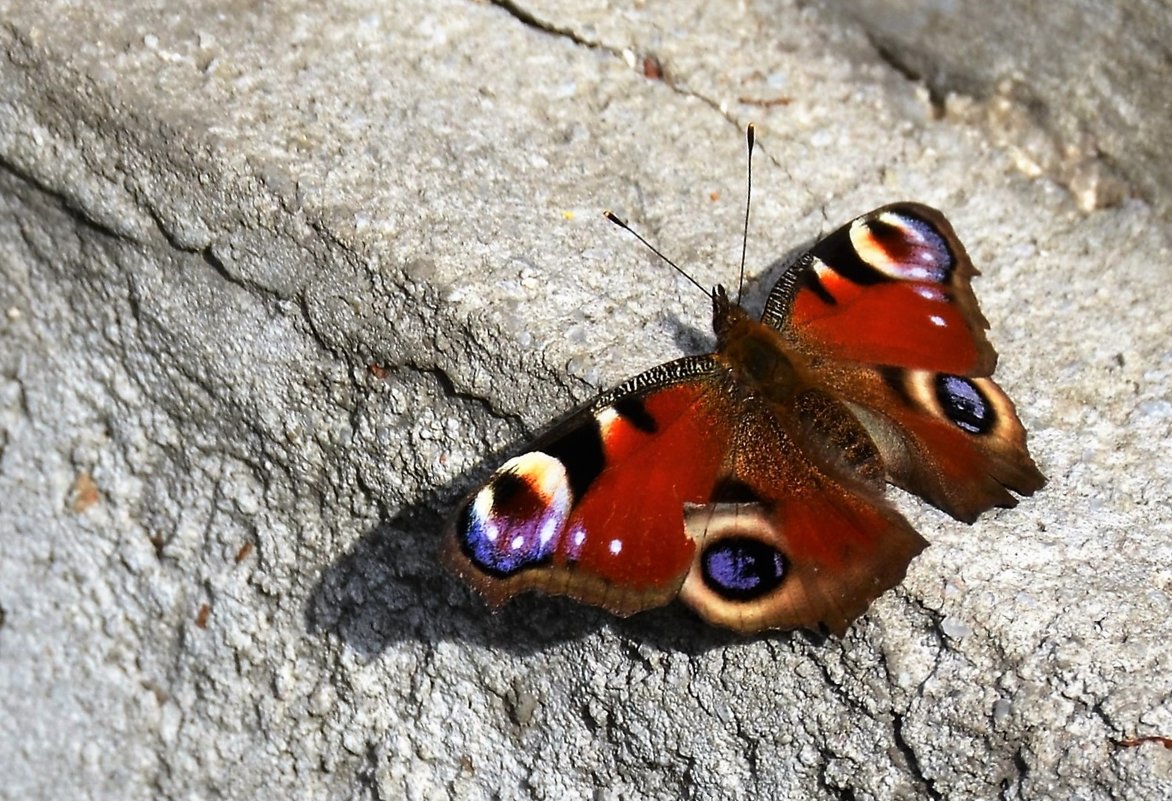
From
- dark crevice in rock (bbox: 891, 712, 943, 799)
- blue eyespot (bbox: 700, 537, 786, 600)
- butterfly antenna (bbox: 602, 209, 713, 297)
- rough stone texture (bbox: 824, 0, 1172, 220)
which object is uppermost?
rough stone texture (bbox: 824, 0, 1172, 220)

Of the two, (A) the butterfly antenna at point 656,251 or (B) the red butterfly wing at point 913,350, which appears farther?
(A) the butterfly antenna at point 656,251

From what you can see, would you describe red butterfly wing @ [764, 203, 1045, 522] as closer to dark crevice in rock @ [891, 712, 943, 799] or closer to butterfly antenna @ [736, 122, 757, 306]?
butterfly antenna @ [736, 122, 757, 306]

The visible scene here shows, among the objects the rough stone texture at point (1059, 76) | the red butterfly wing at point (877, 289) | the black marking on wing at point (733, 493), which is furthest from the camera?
the rough stone texture at point (1059, 76)

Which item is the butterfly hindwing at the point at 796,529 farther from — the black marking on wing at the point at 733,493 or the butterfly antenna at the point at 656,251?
the butterfly antenna at the point at 656,251

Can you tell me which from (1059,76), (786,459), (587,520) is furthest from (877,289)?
(1059,76)

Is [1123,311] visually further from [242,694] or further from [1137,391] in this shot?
[242,694]

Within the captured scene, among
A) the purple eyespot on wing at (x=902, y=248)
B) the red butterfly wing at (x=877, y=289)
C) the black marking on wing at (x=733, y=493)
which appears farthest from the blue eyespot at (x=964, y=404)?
the black marking on wing at (x=733, y=493)

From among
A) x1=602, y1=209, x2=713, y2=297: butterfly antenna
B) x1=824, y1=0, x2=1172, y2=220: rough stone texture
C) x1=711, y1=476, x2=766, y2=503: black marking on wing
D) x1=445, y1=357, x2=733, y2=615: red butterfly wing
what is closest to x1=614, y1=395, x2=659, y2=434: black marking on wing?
x1=445, y1=357, x2=733, y2=615: red butterfly wing
